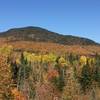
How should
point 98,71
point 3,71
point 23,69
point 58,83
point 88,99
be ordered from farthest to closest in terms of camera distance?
point 23,69 → point 98,71 → point 58,83 → point 88,99 → point 3,71

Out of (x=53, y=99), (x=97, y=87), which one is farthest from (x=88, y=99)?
(x=97, y=87)

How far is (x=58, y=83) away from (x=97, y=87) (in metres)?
10.2

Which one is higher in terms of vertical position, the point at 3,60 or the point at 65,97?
the point at 3,60

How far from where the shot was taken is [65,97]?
6762cm

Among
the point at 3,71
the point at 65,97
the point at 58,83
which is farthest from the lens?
the point at 58,83

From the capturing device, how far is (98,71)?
4227 inches

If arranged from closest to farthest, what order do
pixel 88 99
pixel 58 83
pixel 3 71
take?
pixel 3 71 → pixel 88 99 → pixel 58 83

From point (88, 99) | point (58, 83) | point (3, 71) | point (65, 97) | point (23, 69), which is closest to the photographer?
point (3, 71)

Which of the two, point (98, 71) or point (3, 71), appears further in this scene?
point (98, 71)

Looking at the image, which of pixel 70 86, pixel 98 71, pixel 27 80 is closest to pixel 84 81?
pixel 98 71

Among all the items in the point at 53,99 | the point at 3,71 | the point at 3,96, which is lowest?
the point at 53,99

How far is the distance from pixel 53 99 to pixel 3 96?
212 ft

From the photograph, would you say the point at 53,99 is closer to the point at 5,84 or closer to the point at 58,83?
the point at 58,83

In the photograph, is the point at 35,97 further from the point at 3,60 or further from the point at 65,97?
the point at 3,60
